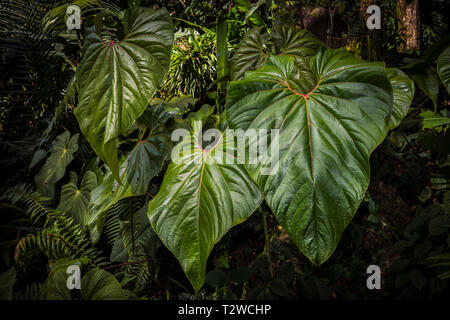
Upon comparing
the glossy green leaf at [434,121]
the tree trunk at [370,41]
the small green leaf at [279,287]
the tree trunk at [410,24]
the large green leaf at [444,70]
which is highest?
the tree trunk at [410,24]

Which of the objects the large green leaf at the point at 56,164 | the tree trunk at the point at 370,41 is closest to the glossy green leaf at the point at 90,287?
the large green leaf at the point at 56,164

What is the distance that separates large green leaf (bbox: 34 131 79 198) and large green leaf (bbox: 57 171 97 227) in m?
0.05

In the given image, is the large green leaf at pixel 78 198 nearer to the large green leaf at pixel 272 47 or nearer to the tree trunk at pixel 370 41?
the large green leaf at pixel 272 47

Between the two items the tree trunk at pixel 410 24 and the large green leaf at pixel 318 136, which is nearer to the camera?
the large green leaf at pixel 318 136

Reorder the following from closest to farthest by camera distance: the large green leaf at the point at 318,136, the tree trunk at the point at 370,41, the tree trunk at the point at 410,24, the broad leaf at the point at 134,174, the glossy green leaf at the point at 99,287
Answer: the large green leaf at the point at 318,136 → the broad leaf at the point at 134,174 → the glossy green leaf at the point at 99,287 → the tree trunk at the point at 370,41 → the tree trunk at the point at 410,24

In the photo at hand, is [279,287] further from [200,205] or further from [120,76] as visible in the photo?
[120,76]

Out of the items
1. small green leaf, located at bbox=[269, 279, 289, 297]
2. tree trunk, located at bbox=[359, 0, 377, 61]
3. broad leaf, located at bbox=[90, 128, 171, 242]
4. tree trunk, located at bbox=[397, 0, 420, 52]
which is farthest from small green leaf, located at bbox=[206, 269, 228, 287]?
tree trunk, located at bbox=[397, 0, 420, 52]

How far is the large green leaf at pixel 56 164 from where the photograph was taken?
1190 millimetres

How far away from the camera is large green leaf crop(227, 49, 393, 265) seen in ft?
1.58

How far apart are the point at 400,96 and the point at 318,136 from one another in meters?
0.31

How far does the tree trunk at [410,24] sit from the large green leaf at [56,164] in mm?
2144

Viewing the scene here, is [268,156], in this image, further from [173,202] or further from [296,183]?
[173,202]

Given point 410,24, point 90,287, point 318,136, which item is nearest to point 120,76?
point 318,136
